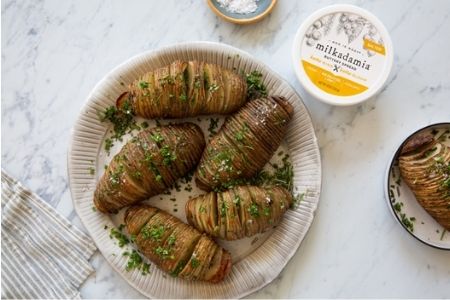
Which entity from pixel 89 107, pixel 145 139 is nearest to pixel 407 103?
pixel 145 139

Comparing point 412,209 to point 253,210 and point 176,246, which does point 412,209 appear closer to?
point 253,210

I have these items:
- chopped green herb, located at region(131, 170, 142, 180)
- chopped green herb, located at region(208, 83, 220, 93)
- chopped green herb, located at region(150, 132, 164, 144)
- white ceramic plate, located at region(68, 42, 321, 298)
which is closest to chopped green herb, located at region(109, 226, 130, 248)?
white ceramic plate, located at region(68, 42, 321, 298)

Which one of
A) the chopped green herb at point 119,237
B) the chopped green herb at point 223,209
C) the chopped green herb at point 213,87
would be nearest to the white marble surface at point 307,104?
the chopped green herb at point 119,237

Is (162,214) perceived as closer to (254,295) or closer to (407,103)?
(254,295)

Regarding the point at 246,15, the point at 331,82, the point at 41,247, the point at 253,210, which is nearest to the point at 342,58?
the point at 331,82

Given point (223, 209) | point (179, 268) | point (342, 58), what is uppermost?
point (342, 58)

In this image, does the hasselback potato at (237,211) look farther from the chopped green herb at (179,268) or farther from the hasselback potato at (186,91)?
the hasselback potato at (186,91)
